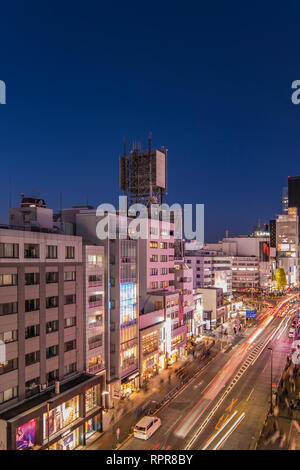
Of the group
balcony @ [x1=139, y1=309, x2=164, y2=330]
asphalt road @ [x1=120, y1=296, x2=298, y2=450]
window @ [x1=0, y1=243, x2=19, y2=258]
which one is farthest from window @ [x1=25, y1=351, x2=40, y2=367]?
balcony @ [x1=139, y1=309, x2=164, y2=330]

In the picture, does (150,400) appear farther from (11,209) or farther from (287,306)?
(287,306)

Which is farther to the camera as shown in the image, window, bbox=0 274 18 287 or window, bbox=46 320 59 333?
window, bbox=46 320 59 333

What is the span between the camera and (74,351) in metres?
36.6

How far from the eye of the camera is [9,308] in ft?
96.8

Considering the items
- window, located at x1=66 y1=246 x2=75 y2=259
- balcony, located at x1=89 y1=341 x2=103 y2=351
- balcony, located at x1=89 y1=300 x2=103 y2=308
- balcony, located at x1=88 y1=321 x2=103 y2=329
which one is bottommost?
balcony, located at x1=89 y1=341 x2=103 y2=351

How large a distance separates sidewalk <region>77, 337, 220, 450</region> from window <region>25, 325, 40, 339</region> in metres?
12.2

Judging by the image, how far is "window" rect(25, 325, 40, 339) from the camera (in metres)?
31.2

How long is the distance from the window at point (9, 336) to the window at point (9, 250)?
6.74 metres

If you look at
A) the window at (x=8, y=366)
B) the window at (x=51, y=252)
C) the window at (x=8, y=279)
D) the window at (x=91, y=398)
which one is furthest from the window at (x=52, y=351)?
the window at (x=51, y=252)

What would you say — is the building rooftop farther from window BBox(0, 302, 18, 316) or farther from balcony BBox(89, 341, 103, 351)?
window BBox(0, 302, 18, 316)

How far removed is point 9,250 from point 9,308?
205 inches

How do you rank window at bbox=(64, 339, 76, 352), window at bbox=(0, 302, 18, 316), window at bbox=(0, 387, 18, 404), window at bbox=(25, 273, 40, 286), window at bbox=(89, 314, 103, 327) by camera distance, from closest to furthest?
window at bbox=(0, 387, 18, 404)
window at bbox=(0, 302, 18, 316)
window at bbox=(25, 273, 40, 286)
window at bbox=(64, 339, 76, 352)
window at bbox=(89, 314, 103, 327)

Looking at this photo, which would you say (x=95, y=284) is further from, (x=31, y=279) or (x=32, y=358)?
(x=32, y=358)

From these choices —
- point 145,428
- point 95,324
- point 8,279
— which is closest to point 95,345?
point 95,324
